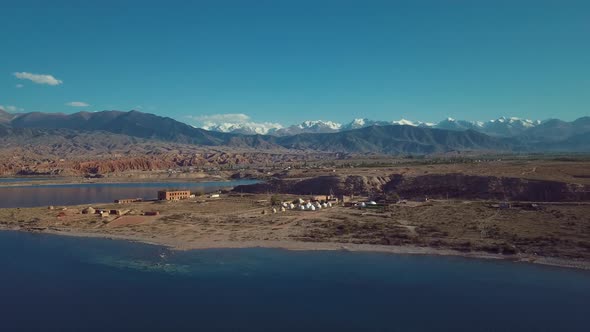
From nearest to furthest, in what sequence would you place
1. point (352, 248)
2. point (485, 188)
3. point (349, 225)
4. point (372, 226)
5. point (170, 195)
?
point (352, 248), point (372, 226), point (349, 225), point (485, 188), point (170, 195)

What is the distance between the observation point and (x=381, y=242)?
1882 inches

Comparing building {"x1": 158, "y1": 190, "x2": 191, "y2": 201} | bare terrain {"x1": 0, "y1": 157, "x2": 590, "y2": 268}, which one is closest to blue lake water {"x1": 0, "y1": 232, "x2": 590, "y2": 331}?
bare terrain {"x1": 0, "y1": 157, "x2": 590, "y2": 268}

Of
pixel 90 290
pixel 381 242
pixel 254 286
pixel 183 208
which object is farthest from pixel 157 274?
pixel 183 208

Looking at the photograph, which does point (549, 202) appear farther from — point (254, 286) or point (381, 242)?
point (254, 286)

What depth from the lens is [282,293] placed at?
109ft

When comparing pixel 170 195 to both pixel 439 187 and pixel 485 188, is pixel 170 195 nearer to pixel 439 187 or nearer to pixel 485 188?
pixel 439 187

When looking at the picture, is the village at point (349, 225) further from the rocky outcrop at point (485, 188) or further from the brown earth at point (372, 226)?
the rocky outcrop at point (485, 188)

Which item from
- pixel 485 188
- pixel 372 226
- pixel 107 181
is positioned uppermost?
pixel 485 188

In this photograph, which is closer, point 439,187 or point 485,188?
Result: point 485,188

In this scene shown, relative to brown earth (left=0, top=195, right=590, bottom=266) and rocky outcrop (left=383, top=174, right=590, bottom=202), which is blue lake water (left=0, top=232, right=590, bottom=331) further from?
rocky outcrop (left=383, top=174, right=590, bottom=202)

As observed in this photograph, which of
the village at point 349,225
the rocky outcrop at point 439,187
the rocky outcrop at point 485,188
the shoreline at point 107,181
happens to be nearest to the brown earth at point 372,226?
the village at point 349,225

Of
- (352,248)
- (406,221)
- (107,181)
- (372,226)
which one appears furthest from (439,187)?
(107,181)

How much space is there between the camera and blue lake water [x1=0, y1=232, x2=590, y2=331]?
28.5 meters

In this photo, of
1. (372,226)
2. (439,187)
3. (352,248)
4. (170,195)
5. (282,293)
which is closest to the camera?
(282,293)
